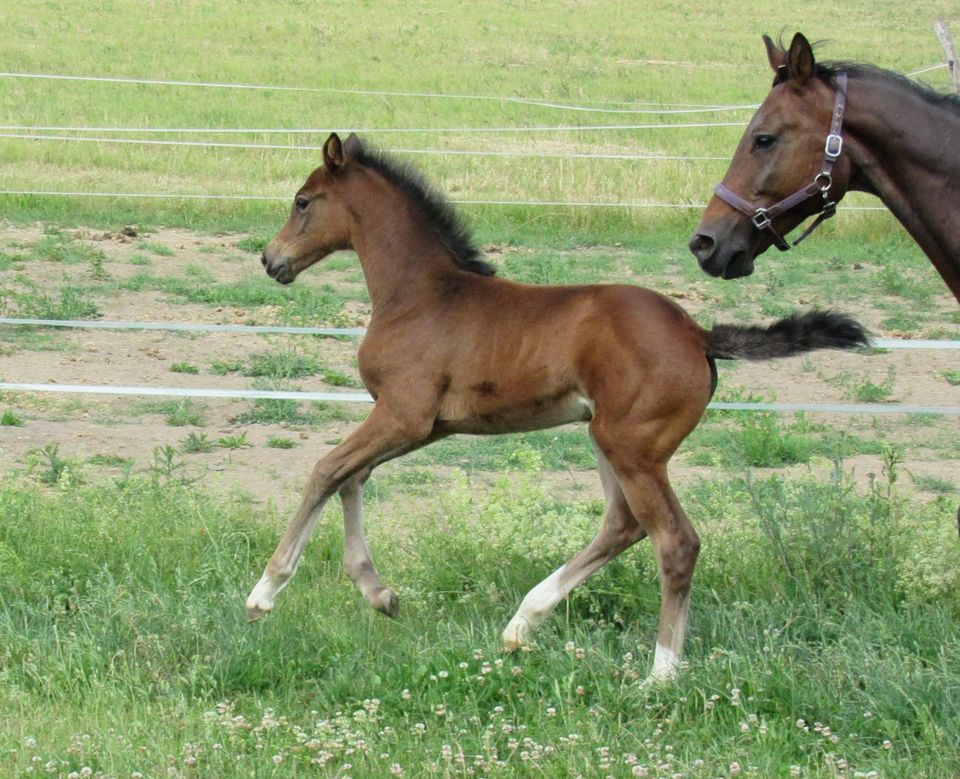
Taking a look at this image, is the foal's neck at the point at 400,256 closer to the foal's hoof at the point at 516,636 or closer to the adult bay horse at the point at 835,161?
the adult bay horse at the point at 835,161

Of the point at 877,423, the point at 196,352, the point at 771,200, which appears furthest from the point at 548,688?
the point at 196,352

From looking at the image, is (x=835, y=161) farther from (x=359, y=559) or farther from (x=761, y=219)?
(x=359, y=559)

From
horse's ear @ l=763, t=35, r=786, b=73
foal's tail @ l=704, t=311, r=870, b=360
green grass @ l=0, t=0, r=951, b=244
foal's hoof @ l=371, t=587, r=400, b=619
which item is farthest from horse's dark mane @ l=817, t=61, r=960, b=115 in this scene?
green grass @ l=0, t=0, r=951, b=244

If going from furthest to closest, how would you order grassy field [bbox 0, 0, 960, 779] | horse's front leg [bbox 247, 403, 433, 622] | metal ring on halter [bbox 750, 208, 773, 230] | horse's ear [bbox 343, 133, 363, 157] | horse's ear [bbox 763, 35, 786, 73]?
horse's ear [bbox 343, 133, 363, 157] < horse's front leg [bbox 247, 403, 433, 622] < horse's ear [bbox 763, 35, 786, 73] < metal ring on halter [bbox 750, 208, 773, 230] < grassy field [bbox 0, 0, 960, 779]

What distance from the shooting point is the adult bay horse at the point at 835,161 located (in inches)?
175

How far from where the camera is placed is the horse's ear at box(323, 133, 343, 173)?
5.34m

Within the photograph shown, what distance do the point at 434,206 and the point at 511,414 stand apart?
1.02 metres

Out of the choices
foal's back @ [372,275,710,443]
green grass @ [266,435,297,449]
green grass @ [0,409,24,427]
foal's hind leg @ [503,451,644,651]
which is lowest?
green grass @ [0,409,24,427]

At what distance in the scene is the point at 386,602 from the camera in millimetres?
4926

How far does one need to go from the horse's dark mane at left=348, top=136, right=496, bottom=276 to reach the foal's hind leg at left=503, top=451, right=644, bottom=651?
1.02 metres

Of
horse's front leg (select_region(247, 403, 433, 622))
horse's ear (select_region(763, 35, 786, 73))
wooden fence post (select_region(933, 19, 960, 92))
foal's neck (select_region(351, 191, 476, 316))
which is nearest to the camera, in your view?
horse's ear (select_region(763, 35, 786, 73))

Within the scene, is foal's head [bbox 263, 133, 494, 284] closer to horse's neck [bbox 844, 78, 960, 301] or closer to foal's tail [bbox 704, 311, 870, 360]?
foal's tail [bbox 704, 311, 870, 360]

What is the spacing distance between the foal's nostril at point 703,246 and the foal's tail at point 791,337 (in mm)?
274

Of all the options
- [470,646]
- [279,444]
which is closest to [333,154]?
[470,646]
